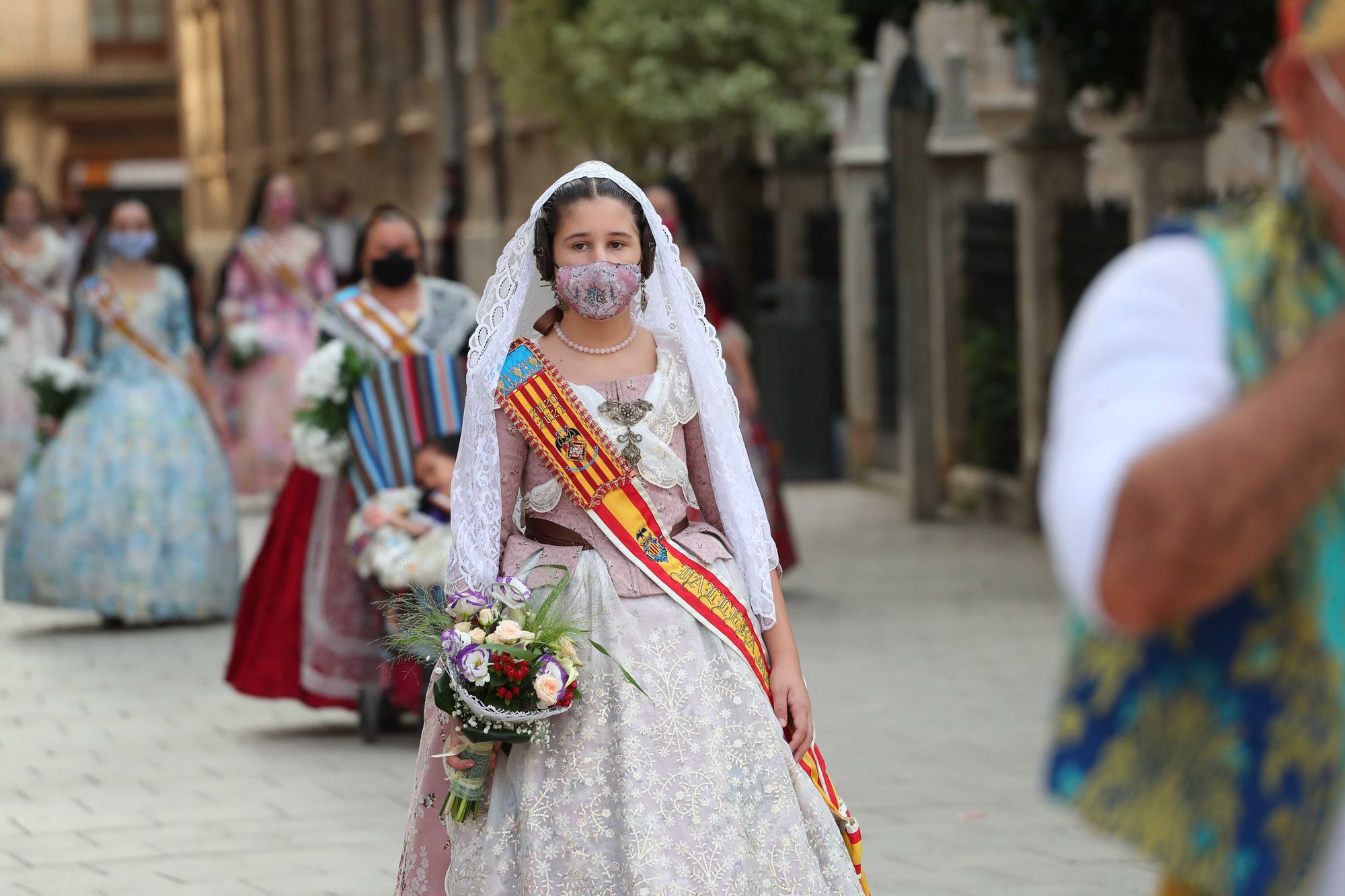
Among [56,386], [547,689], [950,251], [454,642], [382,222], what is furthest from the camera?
[950,251]

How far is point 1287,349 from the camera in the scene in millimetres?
1899

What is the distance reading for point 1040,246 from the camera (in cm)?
1352

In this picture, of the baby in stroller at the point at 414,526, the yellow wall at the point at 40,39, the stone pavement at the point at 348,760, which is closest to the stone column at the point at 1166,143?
the stone pavement at the point at 348,760

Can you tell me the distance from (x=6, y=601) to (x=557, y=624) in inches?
303

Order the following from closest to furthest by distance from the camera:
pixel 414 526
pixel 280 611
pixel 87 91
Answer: pixel 414 526
pixel 280 611
pixel 87 91

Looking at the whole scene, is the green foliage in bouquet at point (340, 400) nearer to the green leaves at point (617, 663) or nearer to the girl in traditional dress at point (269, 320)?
the green leaves at point (617, 663)

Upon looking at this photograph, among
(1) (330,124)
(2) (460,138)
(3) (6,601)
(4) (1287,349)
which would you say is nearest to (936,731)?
(3) (6,601)

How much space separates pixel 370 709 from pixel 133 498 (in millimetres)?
3558

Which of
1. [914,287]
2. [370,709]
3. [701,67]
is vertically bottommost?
[370,709]

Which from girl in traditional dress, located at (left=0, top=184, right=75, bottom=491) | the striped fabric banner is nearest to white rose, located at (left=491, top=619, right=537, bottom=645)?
the striped fabric banner

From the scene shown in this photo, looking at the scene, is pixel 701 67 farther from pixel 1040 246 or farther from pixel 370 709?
pixel 370 709

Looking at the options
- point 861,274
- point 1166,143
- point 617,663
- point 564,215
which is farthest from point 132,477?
point 617,663

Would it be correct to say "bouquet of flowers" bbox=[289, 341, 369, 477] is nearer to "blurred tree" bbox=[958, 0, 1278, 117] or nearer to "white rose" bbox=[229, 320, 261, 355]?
"blurred tree" bbox=[958, 0, 1278, 117]

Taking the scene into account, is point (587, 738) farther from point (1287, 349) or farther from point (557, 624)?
point (1287, 349)
